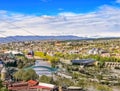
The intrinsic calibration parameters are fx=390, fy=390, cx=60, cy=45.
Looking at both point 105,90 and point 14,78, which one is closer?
point 105,90

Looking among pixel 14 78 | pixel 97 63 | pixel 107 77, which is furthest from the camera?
pixel 97 63

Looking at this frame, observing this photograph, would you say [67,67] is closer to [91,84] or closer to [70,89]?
[91,84]

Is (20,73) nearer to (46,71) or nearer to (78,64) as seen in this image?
(46,71)

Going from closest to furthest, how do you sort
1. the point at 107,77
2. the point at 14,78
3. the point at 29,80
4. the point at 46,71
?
the point at 29,80, the point at 14,78, the point at 107,77, the point at 46,71

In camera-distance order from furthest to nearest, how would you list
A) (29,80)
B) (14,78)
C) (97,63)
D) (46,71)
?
(97,63) < (46,71) < (14,78) < (29,80)

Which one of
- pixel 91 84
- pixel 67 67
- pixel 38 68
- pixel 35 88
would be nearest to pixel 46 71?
pixel 38 68

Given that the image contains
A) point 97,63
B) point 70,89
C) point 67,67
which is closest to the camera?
point 70,89

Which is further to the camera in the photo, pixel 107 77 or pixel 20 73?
pixel 107 77

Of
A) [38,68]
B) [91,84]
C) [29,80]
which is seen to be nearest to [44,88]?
[29,80]

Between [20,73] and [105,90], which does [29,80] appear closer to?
[20,73]
